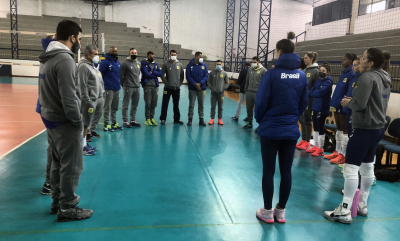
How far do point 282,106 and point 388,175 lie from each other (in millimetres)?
2553

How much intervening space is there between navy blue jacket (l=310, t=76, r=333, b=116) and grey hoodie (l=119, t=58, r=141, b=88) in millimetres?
3667

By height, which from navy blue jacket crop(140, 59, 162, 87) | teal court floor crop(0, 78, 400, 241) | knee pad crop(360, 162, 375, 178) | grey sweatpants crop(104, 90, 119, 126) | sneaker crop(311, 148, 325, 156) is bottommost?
teal court floor crop(0, 78, 400, 241)

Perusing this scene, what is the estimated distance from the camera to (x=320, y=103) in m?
4.94

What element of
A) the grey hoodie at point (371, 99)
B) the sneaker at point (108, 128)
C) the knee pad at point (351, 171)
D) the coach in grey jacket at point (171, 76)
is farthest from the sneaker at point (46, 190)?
the coach in grey jacket at point (171, 76)

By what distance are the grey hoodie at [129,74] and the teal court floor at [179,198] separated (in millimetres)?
1623

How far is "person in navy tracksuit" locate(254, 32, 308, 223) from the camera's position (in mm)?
2520

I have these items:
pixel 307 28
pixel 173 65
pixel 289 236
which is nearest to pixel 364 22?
pixel 307 28

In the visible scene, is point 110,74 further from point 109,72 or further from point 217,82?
point 217,82

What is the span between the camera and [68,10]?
22.5 m

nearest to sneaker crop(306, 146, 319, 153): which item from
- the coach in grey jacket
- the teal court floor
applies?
the teal court floor

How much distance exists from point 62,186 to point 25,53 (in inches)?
813

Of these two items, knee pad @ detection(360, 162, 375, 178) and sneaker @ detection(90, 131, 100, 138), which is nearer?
knee pad @ detection(360, 162, 375, 178)

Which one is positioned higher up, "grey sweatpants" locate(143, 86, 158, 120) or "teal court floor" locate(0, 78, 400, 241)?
"grey sweatpants" locate(143, 86, 158, 120)

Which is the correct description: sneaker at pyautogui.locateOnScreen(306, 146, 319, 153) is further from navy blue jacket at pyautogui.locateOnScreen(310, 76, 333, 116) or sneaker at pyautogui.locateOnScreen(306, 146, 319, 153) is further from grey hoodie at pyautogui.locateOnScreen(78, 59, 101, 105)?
grey hoodie at pyautogui.locateOnScreen(78, 59, 101, 105)
